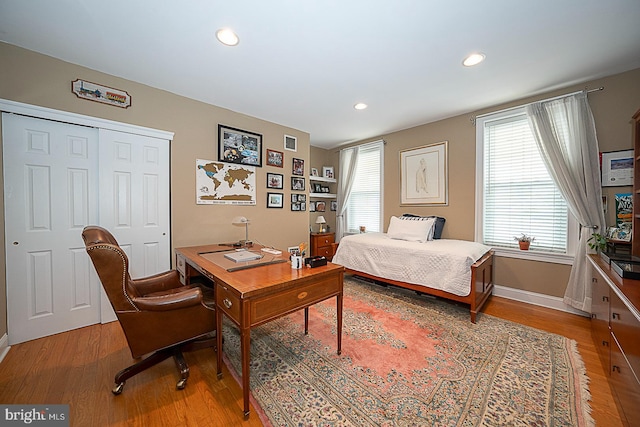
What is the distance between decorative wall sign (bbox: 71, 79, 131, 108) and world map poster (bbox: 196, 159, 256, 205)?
0.92 metres

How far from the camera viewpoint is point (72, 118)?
2.25 m

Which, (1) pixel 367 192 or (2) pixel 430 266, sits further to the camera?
(1) pixel 367 192

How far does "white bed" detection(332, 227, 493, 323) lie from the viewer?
2.51m

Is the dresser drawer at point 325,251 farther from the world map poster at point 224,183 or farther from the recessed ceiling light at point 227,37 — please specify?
the recessed ceiling light at point 227,37

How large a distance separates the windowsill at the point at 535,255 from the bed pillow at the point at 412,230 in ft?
3.04

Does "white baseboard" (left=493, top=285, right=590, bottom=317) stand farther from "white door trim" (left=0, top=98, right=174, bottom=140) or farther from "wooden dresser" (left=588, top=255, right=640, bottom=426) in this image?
"white door trim" (left=0, top=98, right=174, bottom=140)

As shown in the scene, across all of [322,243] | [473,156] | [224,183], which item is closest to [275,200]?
[224,183]

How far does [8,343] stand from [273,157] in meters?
3.36

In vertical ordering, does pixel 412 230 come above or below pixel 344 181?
below

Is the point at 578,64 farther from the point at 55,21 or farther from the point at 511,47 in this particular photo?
the point at 55,21

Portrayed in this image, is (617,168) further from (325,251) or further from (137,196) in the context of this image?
(137,196)

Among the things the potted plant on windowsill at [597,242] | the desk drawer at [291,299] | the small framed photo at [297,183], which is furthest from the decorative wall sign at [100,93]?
the potted plant on windowsill at [597,242]

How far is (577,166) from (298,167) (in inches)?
143

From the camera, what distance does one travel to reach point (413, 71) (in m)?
2.40
